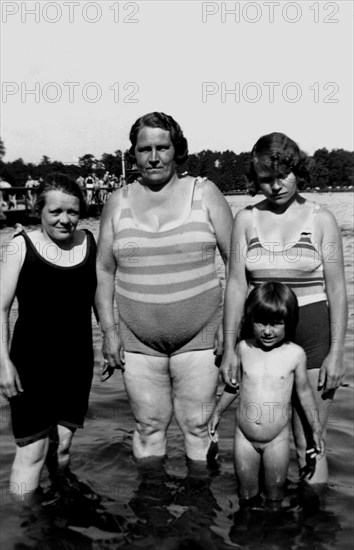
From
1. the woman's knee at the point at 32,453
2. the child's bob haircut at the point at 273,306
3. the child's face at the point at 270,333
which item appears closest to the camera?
the child's bob haircut at the point at 273,306

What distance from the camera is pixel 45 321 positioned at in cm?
386

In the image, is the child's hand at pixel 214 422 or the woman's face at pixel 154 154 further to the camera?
the child's hand at pixel 214 422

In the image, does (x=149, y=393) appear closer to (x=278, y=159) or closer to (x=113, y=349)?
(x=113, y=349)

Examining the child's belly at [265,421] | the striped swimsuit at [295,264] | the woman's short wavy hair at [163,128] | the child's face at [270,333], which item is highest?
the woman's short wavy hair at [163,128]

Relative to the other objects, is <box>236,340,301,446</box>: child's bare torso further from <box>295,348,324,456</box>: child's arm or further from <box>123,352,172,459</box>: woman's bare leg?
<box>123,352,172,459</box>: woman's bare leg

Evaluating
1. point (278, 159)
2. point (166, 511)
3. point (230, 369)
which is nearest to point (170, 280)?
point (230, 369)

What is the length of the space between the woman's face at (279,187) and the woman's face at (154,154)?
23.6 inches

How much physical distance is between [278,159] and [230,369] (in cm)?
126

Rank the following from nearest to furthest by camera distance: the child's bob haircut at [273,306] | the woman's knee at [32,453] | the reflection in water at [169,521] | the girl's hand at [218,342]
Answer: the child's bob haircut at [273,306]
the reflection in water at [169,521]
the woman's knee at [32,453]
the girl's hand at [218,342]

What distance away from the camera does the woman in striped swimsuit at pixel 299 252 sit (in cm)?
353

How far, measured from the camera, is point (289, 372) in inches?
145

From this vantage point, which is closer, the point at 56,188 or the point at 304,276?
the point at 304,276

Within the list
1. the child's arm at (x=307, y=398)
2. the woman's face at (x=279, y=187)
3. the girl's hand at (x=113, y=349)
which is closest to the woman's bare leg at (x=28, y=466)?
the girl's hand at (x=113, y=349)

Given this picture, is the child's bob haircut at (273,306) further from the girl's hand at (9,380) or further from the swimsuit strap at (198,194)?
the girl's hand at (9,380)
